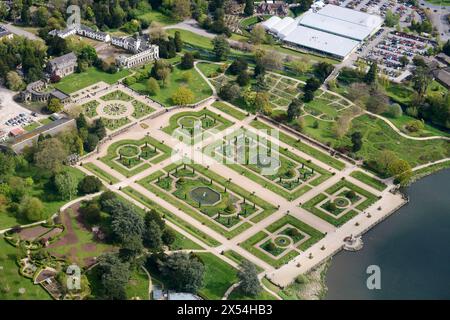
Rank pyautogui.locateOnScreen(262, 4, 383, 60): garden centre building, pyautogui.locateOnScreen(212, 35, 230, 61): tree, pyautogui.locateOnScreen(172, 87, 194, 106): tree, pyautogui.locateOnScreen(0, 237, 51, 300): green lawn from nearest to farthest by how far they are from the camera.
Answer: pyautogui.locateOnScreen(0, 237, 51, 300): green lawn
pyautogui.locateOnScreen(172, 87, 194, 106): tree
pyautogui.locateOnScreen(212, 35, 230, 61): tree
pyautogui.locateOnScreen(262, 4, 383, 60): garden centre building

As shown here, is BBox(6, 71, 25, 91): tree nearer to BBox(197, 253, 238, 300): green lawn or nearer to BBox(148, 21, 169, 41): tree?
BBox(148, 21, 169, 41): tree

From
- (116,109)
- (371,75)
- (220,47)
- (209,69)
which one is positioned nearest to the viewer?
(116,109)

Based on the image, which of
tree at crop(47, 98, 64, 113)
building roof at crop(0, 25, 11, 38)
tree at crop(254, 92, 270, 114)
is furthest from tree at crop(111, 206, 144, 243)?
building roof at crop(0, 25, 11, 38)

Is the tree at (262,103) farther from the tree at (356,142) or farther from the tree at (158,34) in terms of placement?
the tree at (158,34)

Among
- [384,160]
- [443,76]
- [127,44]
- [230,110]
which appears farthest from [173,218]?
[443,76]

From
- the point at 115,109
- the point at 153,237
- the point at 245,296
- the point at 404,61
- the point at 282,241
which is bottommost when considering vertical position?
the point at 282,241

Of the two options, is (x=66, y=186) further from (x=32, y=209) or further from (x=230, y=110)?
(x=230, y=110)

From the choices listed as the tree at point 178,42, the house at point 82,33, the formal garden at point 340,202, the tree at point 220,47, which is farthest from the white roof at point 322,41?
the formal garden at point 340,202
